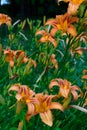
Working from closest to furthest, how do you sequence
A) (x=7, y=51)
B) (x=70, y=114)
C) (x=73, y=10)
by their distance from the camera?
(x=73, y=10) < (x=70, y=114) < (x=7, y=51)

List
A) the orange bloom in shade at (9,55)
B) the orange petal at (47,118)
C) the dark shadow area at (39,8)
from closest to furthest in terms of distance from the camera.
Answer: the orange petal at (47,118) < the orange bloom in shade at (9,55) < the dark shadow area at (39,8)

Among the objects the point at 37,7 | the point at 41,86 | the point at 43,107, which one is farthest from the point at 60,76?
the point at 37,7

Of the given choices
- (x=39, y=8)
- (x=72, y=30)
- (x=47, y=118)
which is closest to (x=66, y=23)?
(x=72, y=30)

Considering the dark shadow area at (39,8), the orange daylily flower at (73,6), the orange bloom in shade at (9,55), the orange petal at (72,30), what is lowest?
the dark shadow area at (39,8)

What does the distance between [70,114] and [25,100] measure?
0.67 metres

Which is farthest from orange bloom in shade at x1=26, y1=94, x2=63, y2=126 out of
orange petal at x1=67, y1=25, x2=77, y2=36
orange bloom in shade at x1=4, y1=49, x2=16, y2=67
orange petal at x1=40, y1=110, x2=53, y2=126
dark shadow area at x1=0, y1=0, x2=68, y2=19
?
dark shadow area at x1=0, y1=0, x2=68, y2=19

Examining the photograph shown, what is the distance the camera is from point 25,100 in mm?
2275

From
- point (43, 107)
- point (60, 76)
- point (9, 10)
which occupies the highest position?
point (43, 107)

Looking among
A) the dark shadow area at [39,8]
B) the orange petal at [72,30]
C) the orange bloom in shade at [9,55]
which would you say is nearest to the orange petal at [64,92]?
the orange petal at [72,30]

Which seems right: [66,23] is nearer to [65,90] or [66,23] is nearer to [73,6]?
[73,6]

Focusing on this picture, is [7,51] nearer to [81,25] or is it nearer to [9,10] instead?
[81,25]

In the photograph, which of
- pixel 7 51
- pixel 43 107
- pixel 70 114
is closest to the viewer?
pixel 43 107

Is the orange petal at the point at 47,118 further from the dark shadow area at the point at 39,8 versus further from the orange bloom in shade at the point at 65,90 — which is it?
the dark shadow area at the point at 39,8

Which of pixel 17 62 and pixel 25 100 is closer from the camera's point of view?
pixel 25 100
